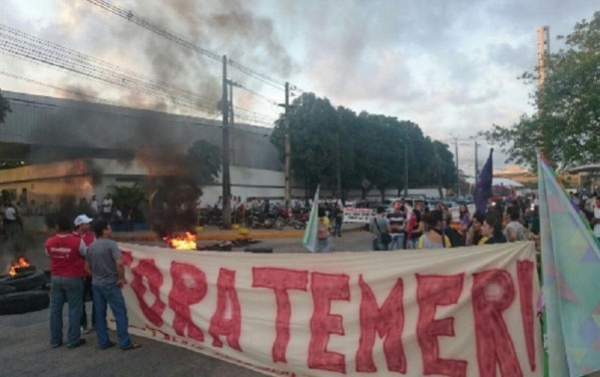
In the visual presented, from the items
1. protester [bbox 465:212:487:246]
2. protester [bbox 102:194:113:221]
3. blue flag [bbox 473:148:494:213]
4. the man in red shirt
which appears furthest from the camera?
protester [bbox 102:194:113:221]

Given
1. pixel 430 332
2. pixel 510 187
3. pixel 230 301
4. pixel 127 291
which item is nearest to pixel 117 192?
pixel 127 291

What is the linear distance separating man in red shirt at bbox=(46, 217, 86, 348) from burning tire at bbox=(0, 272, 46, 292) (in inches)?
138

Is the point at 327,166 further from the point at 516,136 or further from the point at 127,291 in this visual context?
the point at 127,291

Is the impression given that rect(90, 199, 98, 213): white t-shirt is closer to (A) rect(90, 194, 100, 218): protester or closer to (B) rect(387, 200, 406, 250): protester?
(A) rect(90, 194, 100, 218): protester

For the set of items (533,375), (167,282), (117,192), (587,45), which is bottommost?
(533,375)

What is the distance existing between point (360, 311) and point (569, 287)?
1772mm

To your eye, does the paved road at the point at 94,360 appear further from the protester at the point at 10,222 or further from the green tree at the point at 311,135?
the green tree at the point at 311,135

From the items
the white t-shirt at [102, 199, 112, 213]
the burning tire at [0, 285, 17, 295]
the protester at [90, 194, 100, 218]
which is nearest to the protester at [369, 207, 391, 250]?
the burning tire at [0, 285, 17, 295]

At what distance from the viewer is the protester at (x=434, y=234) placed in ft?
19.7

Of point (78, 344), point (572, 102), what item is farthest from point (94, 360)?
point (572, 102)

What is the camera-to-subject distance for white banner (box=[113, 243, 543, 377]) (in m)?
3.82

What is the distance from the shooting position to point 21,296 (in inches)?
314

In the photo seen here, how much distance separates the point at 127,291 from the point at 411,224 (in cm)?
604

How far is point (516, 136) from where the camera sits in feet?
58.4
